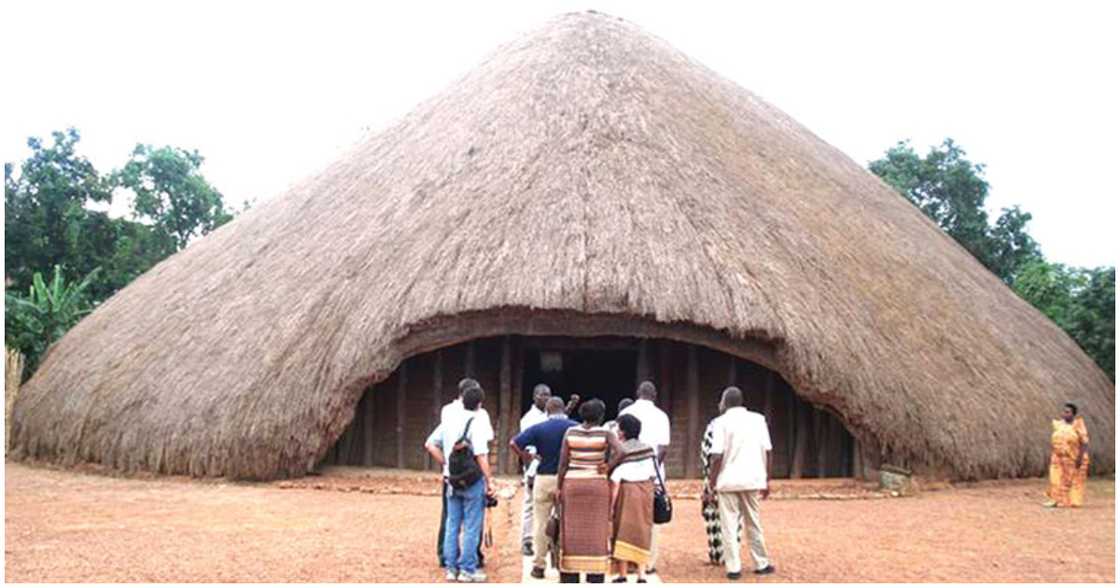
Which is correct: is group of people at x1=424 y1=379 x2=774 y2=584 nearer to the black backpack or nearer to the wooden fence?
the black backpack

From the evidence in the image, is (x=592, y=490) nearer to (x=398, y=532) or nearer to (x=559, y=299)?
(x=398, y=532)

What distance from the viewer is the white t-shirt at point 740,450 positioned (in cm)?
752

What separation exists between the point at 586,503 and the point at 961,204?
26.7 metres

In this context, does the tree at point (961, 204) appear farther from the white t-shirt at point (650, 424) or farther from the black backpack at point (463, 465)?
the black backpack at point (463, 465)

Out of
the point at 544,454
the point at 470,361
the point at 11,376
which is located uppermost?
the point at 470,361

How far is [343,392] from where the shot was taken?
43.0 feet

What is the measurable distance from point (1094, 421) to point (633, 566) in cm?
1097

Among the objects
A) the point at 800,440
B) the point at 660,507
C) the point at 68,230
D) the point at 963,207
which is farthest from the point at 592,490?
the point at 963,207

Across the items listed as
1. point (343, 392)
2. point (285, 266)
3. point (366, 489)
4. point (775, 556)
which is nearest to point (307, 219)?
point (285, 266)

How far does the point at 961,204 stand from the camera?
30.5 meters

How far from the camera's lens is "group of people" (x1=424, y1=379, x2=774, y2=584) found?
264 inches

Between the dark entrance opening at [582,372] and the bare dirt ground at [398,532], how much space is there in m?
2.27

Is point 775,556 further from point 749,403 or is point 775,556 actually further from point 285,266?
point 285,266

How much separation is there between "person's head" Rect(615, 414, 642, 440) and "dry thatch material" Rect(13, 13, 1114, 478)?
5993 millimetres
